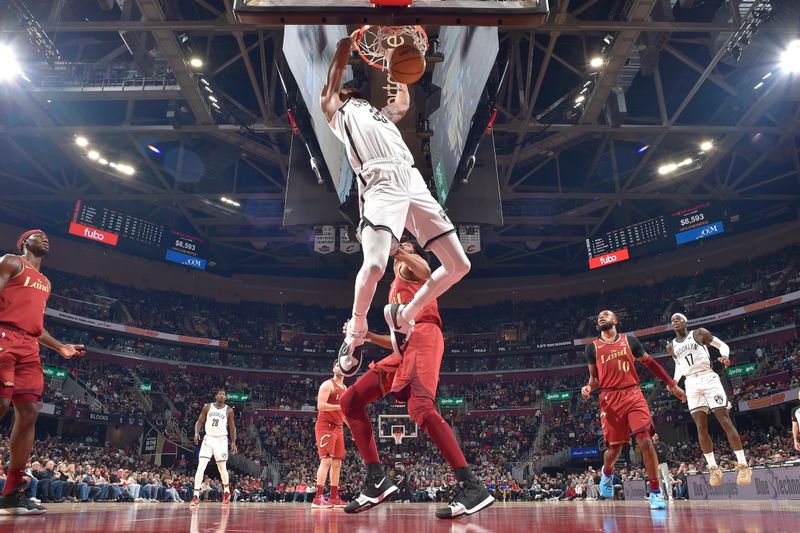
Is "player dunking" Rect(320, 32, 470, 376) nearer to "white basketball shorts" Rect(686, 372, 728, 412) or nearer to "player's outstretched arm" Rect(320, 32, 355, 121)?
"player's outstretched arm" Rect(320, 32, 355, 121)

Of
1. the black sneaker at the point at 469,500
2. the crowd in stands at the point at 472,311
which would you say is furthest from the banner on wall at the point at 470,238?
the crowd in stands at the point at 472,311

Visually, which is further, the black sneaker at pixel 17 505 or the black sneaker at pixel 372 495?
the black sneaker at pixel 17 505

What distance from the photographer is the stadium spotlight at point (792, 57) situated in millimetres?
16375

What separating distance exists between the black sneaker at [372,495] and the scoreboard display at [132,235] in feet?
82.5

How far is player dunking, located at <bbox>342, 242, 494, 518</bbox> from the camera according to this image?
154 inches

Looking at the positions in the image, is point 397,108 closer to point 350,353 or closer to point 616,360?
point 350,353

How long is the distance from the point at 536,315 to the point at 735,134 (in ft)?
61.3

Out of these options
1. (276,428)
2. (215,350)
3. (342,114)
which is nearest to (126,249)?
(215,350)

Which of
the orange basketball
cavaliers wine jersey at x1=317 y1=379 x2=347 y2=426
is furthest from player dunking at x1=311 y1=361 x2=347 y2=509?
the orange basketball

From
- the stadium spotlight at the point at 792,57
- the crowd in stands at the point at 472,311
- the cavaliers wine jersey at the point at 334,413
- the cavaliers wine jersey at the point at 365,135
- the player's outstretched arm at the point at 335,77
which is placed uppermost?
the stadium spotlight at the point at 792,57

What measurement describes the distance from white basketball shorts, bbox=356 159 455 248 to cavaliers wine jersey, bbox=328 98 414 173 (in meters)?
0.09

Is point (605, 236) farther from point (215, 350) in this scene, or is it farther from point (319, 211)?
point (215, 350)

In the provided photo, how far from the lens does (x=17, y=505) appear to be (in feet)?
16.1

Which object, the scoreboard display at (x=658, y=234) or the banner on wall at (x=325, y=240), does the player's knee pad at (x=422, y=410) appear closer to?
the banner on wall at (x=325, y=240)
